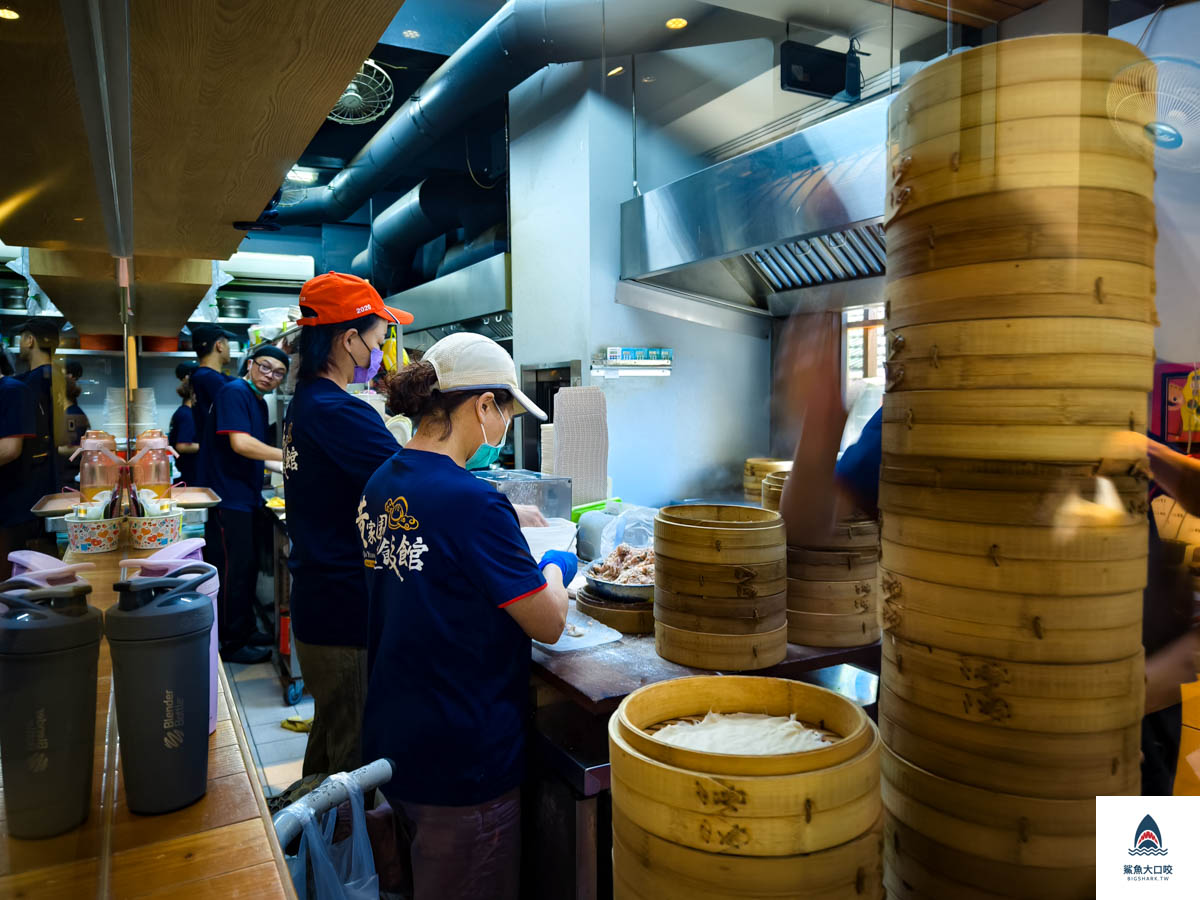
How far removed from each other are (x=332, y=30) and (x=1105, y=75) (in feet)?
3.73

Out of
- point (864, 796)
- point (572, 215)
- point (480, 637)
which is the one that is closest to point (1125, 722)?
point (864, 796)

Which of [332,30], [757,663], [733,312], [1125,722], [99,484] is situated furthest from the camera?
[733,312]

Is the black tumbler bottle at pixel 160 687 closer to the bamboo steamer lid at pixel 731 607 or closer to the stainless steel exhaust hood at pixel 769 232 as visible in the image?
the bamboo steamer lid at pixel 731 607

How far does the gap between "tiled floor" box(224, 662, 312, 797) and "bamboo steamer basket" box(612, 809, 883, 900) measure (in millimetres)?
2576

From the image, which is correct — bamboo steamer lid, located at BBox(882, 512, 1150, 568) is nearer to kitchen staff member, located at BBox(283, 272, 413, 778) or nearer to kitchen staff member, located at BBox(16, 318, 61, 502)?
kitchen staff member, located at BBox(16, 318, 61, 502)

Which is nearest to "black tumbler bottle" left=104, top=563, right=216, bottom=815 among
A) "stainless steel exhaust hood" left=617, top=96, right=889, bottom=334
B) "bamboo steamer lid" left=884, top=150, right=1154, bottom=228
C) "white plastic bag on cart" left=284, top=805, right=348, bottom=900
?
"white plastic bag on cart" left=284, top=805, right=348, bottom=900

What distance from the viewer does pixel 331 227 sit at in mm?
10297

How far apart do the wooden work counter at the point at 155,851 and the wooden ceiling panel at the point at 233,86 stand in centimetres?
112

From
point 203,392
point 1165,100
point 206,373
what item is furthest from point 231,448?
point 1165,100

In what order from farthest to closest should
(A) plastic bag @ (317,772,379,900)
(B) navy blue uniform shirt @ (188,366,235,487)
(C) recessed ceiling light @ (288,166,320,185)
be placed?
(C) recessed ceiling light @ (288,166,320,185) → (B) navy blue uniform shirt @ (188,366,235,487) → (A) plastic bag @ (317,772,379,900)

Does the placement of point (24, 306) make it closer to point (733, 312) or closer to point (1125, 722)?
point (1125, 722)

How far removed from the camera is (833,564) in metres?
2.00

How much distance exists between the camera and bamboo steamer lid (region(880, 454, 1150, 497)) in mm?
885

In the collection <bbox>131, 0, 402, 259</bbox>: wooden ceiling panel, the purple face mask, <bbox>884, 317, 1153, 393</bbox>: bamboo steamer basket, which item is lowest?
<bbox>884, 317, 1153, 393</bbox>: bamboo steamer basket
